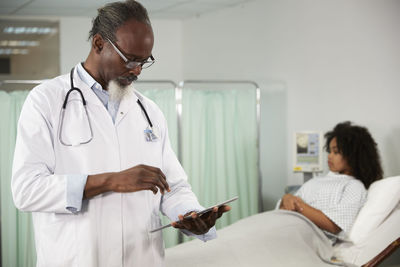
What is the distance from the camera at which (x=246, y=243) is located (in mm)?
2613

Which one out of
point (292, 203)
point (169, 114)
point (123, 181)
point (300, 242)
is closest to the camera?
point (123, 181)

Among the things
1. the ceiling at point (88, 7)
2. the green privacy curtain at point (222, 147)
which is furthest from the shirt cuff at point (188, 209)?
the ceiling at point (88, 7)

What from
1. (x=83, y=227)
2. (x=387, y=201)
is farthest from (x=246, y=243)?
(x=83, y=227)

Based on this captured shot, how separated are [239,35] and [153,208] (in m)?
3.49

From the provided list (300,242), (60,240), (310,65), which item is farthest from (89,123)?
(310,65)

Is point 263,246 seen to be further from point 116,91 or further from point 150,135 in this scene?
point 116,91

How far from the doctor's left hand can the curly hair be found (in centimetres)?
193

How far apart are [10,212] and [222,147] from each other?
150 cm

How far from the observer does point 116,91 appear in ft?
5.03

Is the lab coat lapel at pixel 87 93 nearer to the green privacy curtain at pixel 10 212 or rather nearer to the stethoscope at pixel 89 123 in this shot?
the stethoscope at pixel 89 123

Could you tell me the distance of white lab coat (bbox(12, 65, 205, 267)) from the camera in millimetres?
1346

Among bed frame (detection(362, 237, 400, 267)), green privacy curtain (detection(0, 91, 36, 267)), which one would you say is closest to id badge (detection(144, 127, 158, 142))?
bed frame (detection(362, 237, 400, 267))

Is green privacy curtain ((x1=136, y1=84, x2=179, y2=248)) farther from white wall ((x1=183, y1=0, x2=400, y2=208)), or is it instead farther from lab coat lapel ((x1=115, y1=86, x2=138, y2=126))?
lab coat lapel ((x1=115, y1=86, x2=138, y2=126))

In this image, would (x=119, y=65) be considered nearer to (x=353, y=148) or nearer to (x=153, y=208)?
(x=153, y=208)
